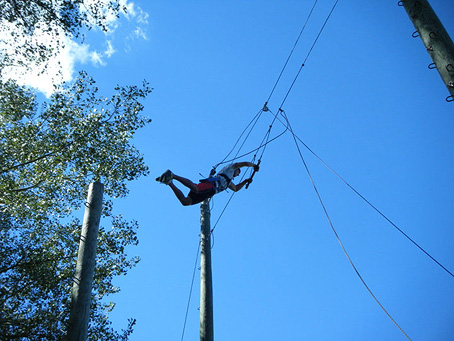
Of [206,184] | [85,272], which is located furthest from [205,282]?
[85,272]

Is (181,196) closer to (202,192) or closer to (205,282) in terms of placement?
(202,192)

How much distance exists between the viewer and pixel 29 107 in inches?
373

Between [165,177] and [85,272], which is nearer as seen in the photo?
[85,272]

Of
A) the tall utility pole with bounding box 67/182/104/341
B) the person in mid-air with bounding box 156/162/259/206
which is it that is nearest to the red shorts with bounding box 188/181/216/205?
the person in mid-air with bounding box 156/162/259/206

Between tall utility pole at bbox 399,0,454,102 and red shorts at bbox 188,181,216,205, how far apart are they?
3.55m

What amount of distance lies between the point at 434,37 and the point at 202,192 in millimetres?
3730

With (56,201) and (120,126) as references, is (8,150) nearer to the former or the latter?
(56,201)

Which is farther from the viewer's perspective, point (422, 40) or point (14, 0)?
point (14, 0)

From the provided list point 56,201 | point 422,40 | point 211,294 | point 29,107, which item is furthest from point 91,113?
point 422,40

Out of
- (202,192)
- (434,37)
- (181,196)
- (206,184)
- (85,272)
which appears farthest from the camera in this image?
(206,184)

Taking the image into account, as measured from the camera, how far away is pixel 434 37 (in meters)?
3.60

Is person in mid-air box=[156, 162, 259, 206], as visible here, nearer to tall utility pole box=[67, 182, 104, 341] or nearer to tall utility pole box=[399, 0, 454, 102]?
tall utility pole box=[67, 182, 104, 341]

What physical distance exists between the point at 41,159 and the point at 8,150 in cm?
71

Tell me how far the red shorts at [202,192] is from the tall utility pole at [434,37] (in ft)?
11.6
